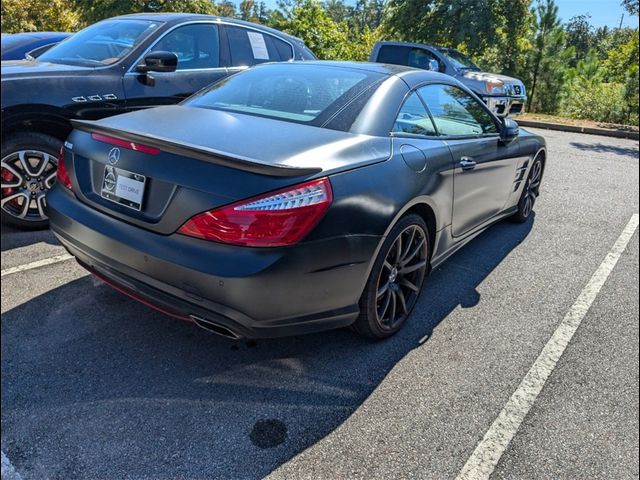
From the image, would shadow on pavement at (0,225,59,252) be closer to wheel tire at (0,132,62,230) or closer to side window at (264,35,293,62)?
wheel tire at (0,132,62,230)

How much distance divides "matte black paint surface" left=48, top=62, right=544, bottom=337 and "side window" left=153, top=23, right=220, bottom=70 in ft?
5.30

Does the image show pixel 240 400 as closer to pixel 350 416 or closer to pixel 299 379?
pixel 299 379

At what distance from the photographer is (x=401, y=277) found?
2.77 meters

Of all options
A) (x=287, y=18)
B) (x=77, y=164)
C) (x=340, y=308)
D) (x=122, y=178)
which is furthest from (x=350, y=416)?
(x=287, y=18)

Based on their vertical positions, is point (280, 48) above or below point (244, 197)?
above

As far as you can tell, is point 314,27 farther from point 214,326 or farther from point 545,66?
point 545,66

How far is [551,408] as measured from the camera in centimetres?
231

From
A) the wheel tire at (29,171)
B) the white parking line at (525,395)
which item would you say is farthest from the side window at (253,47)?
the white parking line at (525,395)

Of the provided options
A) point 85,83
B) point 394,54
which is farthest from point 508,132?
point 394,54

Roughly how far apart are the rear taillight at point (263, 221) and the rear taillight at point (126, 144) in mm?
390

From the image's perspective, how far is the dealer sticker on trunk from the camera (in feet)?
6.93

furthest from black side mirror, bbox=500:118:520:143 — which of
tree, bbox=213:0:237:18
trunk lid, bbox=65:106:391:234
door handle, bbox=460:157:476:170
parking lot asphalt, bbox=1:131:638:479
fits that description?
tree, bbox=213:0:237:18

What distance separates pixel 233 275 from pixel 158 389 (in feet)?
2.36

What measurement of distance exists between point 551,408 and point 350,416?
0.99m
